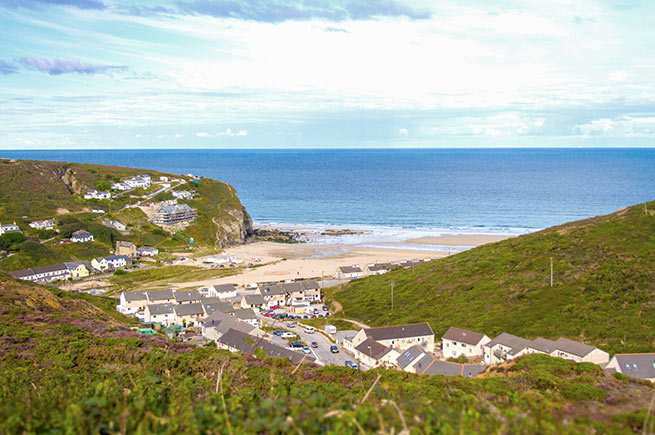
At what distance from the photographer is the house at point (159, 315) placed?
175 ft

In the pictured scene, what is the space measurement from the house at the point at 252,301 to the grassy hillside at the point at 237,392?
827 inches

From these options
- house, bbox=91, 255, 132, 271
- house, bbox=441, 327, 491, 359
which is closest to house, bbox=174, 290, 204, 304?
house, bbox=91, 255, 132, 271

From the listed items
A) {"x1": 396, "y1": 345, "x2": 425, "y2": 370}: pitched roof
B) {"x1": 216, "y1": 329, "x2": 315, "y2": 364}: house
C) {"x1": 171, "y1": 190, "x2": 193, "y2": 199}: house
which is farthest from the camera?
{"x1": 171, "y1": 190, "x2": 193, "y2": 199}: house

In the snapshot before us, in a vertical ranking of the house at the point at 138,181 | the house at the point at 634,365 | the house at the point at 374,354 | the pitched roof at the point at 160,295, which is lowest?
the pitched roof at the point at 160,295

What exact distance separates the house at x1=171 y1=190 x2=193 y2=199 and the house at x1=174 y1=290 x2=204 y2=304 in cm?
7035

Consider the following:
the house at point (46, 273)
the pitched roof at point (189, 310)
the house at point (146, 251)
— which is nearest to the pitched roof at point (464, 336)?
the pitched roof at point (189, 310)

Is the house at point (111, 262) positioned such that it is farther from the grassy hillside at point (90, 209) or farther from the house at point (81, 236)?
the house at point (81, 236)

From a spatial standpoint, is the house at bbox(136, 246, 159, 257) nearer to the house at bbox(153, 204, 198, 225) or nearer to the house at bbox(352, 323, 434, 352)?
the house at bbox(153, 204, 198, 225)

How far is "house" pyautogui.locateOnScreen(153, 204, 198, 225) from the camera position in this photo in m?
109

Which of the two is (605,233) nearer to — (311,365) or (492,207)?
(311,365)

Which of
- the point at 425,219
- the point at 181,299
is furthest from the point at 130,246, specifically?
the point at 425,219

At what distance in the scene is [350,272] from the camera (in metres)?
76.7

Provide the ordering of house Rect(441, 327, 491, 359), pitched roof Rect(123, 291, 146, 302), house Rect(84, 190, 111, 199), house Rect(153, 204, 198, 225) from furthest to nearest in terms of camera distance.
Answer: house Rect(84, 190, 111, 199)
house Rect(153, 204, 198, 225)
pitched roof Rect(123, 291, 146, 302)
house Rect(441, 327, 491, 359)

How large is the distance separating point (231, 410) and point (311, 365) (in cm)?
1611
